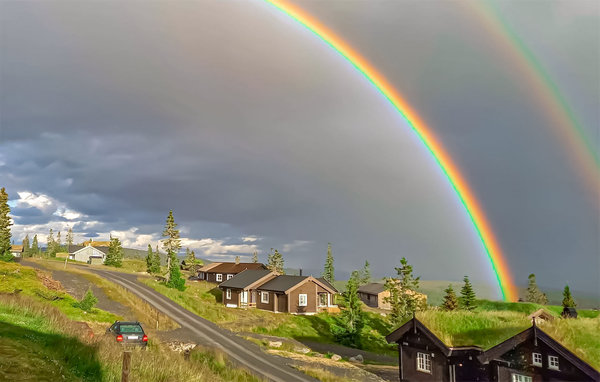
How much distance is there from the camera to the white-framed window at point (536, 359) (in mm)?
24906

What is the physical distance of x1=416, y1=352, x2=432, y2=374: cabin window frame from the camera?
108 feet

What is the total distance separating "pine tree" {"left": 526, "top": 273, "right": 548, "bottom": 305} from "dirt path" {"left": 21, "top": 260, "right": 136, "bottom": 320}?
95.5m

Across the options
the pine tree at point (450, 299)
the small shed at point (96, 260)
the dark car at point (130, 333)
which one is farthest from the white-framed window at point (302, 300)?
the small shed at point (96, 260)

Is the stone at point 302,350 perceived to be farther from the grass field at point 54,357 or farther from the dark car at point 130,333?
the grass field at point 54,357

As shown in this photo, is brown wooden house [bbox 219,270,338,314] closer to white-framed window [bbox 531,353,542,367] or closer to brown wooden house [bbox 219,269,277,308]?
brown wooden house [bbox 219,269,277,308]

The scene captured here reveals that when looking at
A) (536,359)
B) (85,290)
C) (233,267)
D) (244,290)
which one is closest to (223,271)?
(233,267)

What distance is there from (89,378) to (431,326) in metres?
26.3

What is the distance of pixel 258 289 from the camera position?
80500mm

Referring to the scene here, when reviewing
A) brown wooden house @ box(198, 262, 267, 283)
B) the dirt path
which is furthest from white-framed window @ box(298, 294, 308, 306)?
brown wooden house @ box(198, 262, 267, 283)

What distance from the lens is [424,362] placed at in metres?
33.3

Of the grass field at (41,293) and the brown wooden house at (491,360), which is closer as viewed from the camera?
the brown wooden house at (491,360)

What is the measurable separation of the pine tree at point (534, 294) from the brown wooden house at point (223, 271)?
68561mm

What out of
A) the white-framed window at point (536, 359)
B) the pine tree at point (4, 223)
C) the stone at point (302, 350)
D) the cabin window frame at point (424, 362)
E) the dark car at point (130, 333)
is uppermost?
the pine tree at point (4, 223)

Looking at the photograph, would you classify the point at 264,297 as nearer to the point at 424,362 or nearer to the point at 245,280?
the point at 245,280
